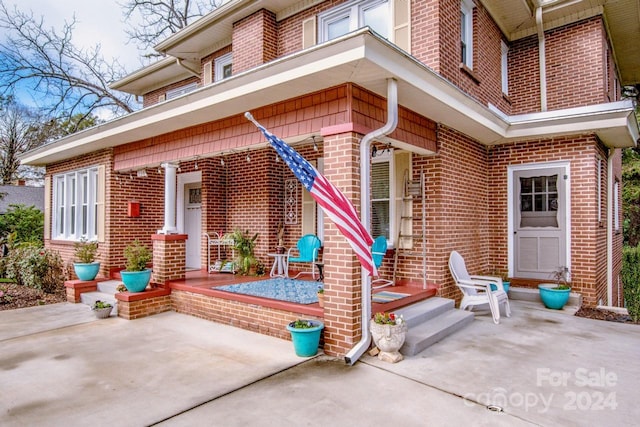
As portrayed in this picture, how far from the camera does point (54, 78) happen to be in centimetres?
1599

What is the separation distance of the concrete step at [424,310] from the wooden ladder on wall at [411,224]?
14.6 inches

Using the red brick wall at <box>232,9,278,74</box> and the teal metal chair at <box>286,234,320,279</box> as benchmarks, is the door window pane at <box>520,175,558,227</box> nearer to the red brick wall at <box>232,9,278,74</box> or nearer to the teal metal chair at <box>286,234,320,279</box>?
the teal metal chair at <box>286,234,320,279</box>

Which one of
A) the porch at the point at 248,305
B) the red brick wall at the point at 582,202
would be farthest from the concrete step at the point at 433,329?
the red brick wall at the point at 582,202

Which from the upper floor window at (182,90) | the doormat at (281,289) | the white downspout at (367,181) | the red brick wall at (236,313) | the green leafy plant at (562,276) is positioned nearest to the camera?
the white downspout at (367,181)

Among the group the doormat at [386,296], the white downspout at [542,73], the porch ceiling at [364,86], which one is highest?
the white downspout at [542,73]

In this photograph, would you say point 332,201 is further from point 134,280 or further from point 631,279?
point 631,279

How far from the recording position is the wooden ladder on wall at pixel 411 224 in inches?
239

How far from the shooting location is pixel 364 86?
4.48m

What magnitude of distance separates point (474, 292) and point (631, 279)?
27.7ft

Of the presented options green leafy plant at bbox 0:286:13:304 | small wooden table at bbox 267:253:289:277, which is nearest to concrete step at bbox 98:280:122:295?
green leafy plant at bbox 0:286:13:304

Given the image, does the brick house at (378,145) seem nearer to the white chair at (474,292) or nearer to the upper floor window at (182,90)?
the white chair at (474,292)

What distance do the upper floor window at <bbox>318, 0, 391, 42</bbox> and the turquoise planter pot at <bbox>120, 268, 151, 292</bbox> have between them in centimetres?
541

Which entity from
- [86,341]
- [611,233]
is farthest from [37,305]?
[611,233]

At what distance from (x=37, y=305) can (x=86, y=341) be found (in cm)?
335
